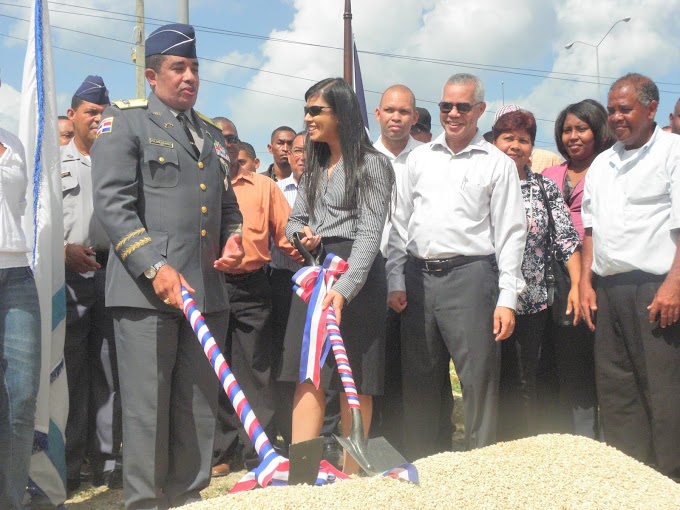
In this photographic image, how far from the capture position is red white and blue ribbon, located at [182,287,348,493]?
9.41 ft

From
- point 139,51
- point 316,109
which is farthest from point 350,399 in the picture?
point 139,51

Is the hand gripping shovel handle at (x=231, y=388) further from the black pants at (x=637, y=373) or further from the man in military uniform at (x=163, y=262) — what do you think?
the black pants at (x=637, y=373)

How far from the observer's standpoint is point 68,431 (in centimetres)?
442

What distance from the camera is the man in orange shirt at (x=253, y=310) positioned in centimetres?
493

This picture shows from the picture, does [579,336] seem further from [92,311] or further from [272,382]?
[92,311]

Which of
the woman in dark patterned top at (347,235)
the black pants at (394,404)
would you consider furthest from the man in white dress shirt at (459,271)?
the black pants at (394,404)

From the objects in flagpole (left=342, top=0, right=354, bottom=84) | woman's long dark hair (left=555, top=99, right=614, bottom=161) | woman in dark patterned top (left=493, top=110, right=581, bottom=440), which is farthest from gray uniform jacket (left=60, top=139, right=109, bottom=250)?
flagpole (left=342, top=0, right=354, bottom=84)

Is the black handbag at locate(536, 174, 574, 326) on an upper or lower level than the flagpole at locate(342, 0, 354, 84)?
lower

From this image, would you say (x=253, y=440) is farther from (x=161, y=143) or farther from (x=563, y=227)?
(x=563, y=227)

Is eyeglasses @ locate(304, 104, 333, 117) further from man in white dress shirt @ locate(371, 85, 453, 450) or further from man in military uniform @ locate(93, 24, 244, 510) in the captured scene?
man in white dress shirt @ locate(371, 85, 453, 450)

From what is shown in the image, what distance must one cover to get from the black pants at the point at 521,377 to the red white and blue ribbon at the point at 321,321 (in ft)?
4.50

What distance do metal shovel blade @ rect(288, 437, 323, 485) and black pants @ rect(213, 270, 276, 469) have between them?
209cm

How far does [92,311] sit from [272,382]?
1297 mm

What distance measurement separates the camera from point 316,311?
145 inches
